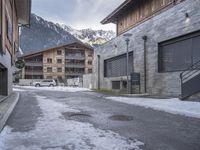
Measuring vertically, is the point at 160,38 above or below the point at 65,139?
above

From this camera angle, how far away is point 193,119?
30.1ft

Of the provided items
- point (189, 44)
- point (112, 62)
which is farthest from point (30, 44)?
point (189, 44)

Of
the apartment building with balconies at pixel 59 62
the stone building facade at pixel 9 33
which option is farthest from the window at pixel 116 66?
the apartment building with balconies at pixel 59 62

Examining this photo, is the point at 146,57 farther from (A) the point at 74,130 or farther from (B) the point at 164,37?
(A) the point at 74,130

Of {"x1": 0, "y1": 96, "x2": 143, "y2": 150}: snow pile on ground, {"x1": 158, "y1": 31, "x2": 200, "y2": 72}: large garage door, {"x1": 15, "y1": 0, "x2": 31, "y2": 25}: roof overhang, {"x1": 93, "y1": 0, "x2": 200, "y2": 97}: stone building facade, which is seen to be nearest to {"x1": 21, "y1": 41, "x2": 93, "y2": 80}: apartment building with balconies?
{"x1": 15, "y1": 0, "x2": 31, "y2": 25}: roof overhang

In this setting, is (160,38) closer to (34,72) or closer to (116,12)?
(116,12)

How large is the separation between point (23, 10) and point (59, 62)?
2025 inches

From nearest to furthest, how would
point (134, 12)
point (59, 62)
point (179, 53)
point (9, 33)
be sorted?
point (179, 53)
point (9, 33)
point (134, 12)
point (59, 62)

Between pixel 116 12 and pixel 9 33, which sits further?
pixel 116 12

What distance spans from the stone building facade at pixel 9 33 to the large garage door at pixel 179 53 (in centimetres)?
1043

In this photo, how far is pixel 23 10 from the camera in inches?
1203

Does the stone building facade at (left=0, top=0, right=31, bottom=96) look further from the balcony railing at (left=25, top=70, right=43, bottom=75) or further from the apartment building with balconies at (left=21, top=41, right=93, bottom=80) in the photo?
the balcony railing at (left=25, top=70, right=43, bottom=75)

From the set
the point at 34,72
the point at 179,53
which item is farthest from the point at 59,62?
the point at 179,53

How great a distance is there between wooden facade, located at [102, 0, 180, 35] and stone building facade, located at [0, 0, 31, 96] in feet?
30.0
